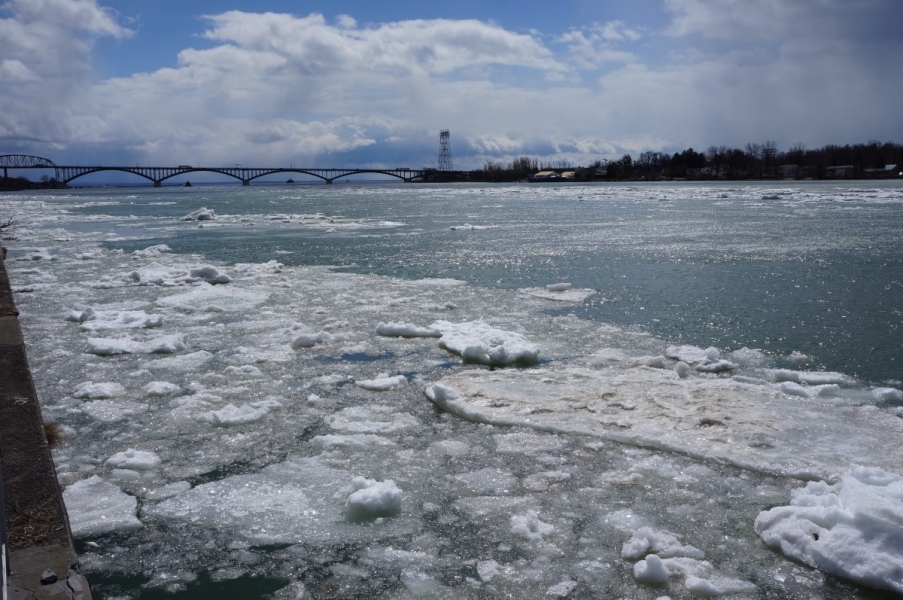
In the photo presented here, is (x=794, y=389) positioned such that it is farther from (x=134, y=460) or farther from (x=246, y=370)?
(x=134, y=460)

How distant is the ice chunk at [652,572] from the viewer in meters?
2.69

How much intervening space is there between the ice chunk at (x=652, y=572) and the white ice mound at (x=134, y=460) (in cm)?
262

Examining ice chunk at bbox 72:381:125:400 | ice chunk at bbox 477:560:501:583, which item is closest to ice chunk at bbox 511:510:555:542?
ice chunk at bbox 477:560:501:583

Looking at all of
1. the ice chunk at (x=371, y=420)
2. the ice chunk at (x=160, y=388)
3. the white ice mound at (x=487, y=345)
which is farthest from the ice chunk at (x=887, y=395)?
the ice chunk at (x=160, y=388)

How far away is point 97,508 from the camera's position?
3307 millimetres

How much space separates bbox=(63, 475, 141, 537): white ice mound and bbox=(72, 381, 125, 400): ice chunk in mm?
1478

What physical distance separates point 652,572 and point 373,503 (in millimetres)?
1292

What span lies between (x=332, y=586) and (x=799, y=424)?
121 inches

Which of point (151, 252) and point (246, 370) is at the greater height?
point (151, 252)

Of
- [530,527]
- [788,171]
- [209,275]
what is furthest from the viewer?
[788,171]

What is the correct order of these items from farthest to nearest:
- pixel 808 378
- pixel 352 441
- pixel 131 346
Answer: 1. pixel 131 346
2. pixel 808 378
3. pixel 352 441

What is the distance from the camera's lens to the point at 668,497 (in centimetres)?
341

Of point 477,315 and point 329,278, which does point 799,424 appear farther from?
point 329,278

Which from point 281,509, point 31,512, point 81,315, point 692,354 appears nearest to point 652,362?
point 692,354
